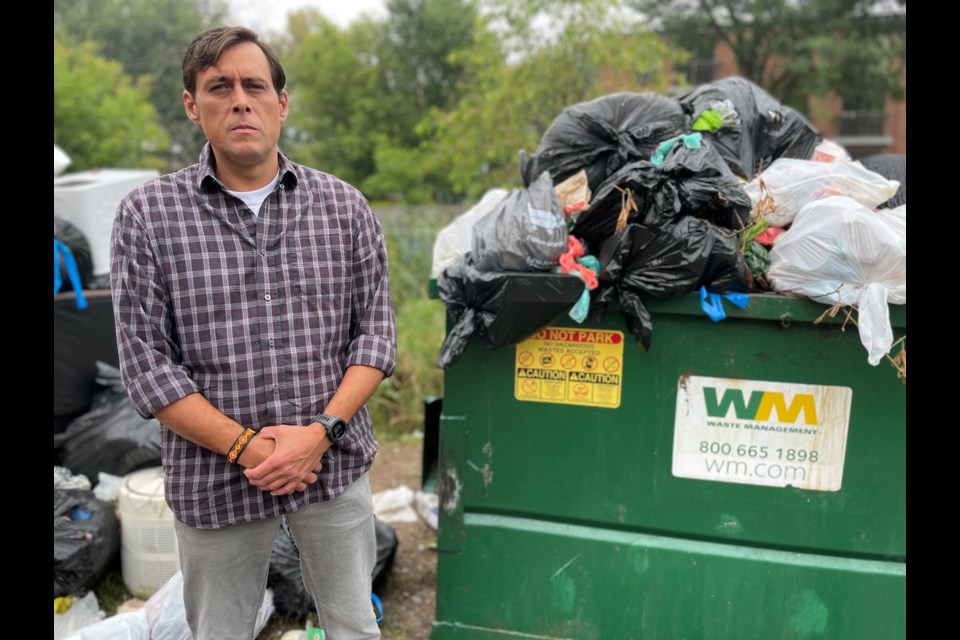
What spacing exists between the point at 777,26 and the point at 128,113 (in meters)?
21.1

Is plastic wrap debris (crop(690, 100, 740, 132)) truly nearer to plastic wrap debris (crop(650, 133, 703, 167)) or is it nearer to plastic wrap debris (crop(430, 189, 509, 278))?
plastic wrap debris (crop(650, 133, 703, 167))

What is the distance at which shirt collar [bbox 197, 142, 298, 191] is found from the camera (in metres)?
1.85

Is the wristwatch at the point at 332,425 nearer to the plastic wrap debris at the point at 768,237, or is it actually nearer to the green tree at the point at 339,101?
the plastic wrap debris at the point at 768,237

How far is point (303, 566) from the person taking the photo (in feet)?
6.80

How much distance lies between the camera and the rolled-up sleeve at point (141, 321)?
5.73 ft

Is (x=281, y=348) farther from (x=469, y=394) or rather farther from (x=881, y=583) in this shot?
(x=881, y=583)

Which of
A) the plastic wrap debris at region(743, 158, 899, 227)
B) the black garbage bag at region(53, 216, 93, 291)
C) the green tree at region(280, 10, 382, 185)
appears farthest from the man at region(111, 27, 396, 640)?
the green tree at region(280, 10, 382, 185)

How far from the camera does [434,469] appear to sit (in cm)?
321

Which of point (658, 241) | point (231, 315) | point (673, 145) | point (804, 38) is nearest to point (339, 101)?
point (804, 38)

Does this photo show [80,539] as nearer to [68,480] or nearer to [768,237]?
[68,480]

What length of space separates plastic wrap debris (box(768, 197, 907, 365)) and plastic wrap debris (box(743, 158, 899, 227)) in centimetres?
20

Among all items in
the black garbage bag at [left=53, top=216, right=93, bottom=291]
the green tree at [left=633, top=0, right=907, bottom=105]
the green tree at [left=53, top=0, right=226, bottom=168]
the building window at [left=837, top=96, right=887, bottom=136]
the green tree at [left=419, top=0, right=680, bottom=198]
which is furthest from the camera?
the green tree at [left=53, top=0, right=226, bottom=168]

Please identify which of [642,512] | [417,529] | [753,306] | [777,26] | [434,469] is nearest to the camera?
[753,306]

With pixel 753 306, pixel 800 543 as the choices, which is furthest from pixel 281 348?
pixel 800 543
